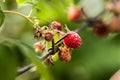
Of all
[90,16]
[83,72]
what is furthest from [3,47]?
[83,72]

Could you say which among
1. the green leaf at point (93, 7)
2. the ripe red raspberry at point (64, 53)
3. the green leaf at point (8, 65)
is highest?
the green leaf at point (8, 65)

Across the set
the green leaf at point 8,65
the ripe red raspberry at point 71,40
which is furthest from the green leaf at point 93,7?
the green leaf at point 8,65

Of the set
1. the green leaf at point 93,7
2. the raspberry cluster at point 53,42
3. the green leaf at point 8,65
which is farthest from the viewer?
the green leaf at point 93,7

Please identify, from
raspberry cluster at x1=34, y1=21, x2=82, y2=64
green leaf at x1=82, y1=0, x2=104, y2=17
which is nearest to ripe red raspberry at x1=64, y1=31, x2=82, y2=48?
raspberry cluster at x1=34, y1=21, x2=82, y2=64

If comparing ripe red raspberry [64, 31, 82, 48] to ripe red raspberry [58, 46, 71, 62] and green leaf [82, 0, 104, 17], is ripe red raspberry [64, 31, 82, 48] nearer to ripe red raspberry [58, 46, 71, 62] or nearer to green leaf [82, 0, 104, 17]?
ripe red raspberry [58, 46, 71, 62]

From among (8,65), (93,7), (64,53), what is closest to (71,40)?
(64,53)

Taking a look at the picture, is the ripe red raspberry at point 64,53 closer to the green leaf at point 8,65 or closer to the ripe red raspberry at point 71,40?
the ripe red raspberry at point 71,40

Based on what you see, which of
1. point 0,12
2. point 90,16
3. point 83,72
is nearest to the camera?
point 0,12

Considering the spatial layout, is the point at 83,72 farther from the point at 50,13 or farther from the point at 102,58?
the point at 50,13
